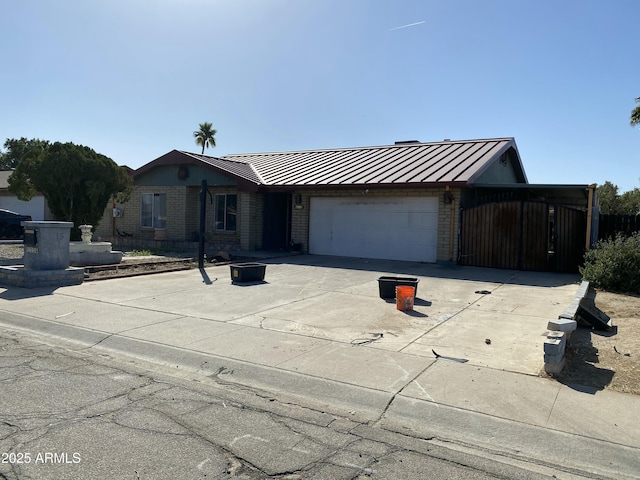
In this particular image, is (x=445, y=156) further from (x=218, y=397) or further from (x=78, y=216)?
(x=218, y=397)

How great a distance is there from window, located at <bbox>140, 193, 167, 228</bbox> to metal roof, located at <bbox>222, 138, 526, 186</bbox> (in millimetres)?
3222

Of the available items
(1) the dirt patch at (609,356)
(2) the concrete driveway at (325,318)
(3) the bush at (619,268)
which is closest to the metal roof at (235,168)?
(2) the concrete driveway at (325,318)

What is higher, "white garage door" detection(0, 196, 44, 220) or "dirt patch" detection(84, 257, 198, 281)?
"white garage door" detection(0, 196, 44, 220)

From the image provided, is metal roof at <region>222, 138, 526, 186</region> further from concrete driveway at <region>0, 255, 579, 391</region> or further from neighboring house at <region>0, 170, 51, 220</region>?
neighboring house at <region>0, 170, 51, 220</region>

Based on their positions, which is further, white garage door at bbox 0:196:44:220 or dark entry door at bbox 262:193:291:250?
white garage door at bbox 0:196:44:220

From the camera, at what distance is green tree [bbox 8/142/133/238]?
49.2 feet

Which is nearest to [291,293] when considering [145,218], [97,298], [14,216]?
[97,298]

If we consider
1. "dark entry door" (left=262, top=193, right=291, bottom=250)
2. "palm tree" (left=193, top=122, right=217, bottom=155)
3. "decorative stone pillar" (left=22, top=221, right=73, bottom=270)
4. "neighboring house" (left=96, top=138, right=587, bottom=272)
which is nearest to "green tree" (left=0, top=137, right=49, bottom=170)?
"palm tree" (left=193, top=122, right=217, bottom=155)

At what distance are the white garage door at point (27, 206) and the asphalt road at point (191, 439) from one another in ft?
101

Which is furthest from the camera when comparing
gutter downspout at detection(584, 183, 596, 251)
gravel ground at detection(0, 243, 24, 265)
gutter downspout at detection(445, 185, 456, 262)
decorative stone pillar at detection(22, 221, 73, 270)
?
gutter downspout at detection(445, 185, 456, 262)

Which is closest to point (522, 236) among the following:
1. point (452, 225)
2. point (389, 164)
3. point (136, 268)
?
point (452, 225)

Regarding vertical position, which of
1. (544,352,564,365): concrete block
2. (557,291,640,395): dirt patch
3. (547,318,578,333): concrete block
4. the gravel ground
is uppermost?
(547,318,578,333): concrete block

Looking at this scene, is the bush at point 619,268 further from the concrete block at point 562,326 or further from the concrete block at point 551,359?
the concrete block at point 551,359

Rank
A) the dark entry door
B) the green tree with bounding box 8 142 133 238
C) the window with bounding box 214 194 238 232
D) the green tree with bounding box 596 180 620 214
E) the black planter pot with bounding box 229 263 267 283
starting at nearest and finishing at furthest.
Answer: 1. the black planter pot with bounding box 229 263 267 283
2. the green tree with bounding box 8 142 133 238
3. the dark entry door
4. the window with bounding box 214 194 238 232
5. the green tree with bounding box 596 180 620 214
